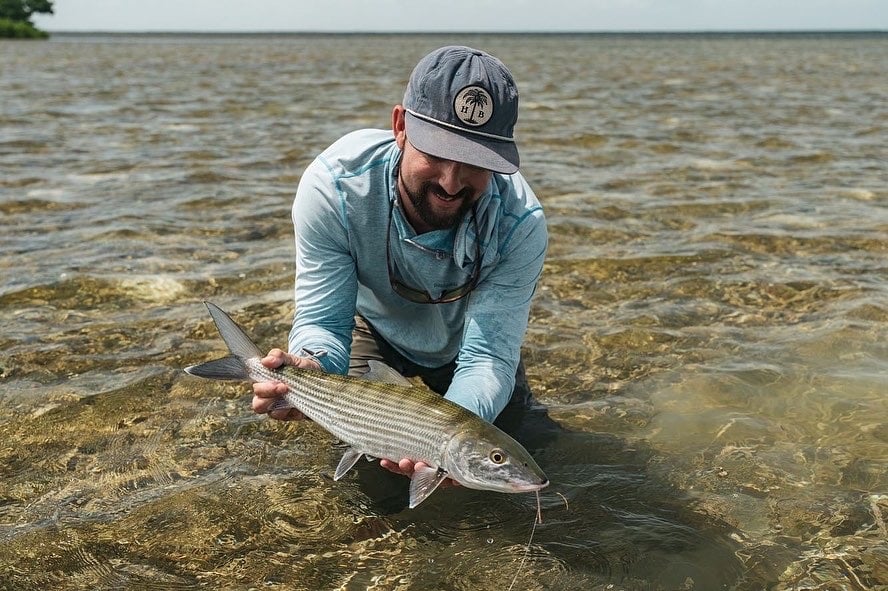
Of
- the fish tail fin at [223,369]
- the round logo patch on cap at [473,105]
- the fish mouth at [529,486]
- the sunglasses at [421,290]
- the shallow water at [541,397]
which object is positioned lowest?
the shallow water at [541,397]

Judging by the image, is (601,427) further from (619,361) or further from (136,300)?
(136,300)

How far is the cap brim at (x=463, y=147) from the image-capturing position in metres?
3.32

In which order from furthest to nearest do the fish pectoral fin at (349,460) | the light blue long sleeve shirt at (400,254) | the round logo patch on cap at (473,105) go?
1. the light blue long sleeve shirt at (400,254)
2. the fish pectoral fin at (349,460)
3. the round logo patch on cap at (473,105)

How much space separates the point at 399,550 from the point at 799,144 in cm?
1193

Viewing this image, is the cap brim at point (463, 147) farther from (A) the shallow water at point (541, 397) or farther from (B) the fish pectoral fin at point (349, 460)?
(A) the shallow water at point (541, 397)

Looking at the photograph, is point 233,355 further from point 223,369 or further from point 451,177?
point 451,177

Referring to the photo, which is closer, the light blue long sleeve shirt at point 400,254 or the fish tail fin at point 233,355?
the fish tail fin at point 233,355

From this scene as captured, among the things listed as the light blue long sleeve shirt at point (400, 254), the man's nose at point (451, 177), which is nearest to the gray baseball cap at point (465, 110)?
the man's nose at point (451, 177)

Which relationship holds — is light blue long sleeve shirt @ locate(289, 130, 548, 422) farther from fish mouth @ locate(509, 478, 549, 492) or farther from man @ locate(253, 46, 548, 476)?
fish mouth @ locate(509, 478, 549, 492)

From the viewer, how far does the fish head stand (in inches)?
118

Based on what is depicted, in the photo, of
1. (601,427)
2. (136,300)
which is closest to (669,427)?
(601,427)

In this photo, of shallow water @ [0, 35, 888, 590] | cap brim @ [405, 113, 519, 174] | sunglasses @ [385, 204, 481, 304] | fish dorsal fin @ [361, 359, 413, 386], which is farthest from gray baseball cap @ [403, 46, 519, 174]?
shallow water @ [0, 35, 888, 590]

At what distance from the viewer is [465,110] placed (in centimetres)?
333

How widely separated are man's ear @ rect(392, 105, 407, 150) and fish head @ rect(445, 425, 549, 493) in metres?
1.29
